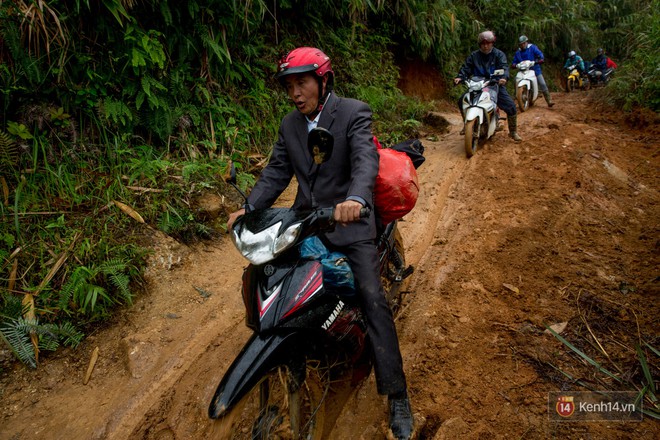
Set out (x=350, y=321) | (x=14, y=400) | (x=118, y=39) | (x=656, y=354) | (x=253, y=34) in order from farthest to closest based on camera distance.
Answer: (x=253, y=34) < (x=118, y=39) < (x=14, y=400) < (x=656, y=354) < (x=350, y=321)

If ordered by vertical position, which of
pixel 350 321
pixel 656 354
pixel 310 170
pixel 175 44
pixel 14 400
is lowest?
pixel 656 354

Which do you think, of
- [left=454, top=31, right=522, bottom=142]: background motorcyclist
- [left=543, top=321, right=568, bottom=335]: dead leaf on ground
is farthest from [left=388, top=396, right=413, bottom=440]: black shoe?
[left=454, top=31, right=522, bottom=142]: background motorcyclist

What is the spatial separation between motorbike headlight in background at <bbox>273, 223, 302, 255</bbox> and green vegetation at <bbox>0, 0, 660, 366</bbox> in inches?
89.6

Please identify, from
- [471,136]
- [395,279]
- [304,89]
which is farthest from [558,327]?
[471,136]

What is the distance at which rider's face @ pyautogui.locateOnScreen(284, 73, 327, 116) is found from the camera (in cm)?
224

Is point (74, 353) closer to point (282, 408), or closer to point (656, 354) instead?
point (282, 408)

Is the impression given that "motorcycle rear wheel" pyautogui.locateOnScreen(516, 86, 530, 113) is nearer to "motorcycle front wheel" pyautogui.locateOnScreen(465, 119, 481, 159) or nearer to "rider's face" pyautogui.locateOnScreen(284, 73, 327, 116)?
"motorcycle front wheel" pyautogui.locateOnScreen(465, 119, 481, 159)

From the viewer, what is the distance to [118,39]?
4.22 metres

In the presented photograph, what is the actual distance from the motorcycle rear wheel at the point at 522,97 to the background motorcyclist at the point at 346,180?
876 centimetres

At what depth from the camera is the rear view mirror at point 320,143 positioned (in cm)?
162

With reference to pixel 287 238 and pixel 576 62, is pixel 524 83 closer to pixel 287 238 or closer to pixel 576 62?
pixel 576 62

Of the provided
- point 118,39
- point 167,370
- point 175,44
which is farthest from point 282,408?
point 175,44

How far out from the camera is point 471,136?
6.26 m

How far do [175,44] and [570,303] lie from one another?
512 centimetres
